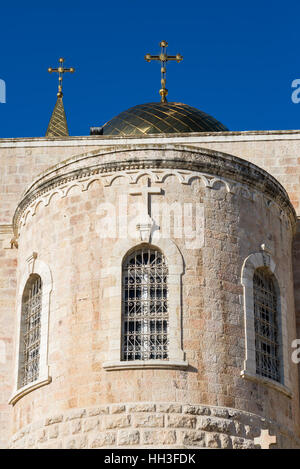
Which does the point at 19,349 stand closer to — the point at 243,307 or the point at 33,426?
the point at 33,426

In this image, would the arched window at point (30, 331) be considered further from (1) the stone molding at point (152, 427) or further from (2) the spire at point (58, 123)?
(2) the spire at point (58, 123)

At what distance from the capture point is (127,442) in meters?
23.5

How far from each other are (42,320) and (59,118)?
19.2 meters

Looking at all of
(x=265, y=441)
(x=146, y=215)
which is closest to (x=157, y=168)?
(x=146, y=215)

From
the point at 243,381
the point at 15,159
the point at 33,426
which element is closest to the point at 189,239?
the point at 243,381

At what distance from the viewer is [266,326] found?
2562 cm

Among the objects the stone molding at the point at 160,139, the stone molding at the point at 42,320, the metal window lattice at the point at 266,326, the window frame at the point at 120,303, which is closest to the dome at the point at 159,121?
the stone molding at the point at 160,139

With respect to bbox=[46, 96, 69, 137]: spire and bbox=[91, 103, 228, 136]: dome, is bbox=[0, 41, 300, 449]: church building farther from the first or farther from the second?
bbox=[46, 96, 69, 137]: spire

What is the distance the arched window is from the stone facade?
25cm

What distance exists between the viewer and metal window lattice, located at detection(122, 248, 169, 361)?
24.4 metres

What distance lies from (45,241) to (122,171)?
224 cm

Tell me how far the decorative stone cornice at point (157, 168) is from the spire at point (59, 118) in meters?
15.6

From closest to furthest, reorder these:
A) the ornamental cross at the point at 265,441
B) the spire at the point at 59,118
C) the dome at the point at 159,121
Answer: the ornamental cross at the point at 265,441 → the dome at the point at 159,121 → the spire at the point at 59,118

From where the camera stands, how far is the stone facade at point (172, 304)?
2383cm
